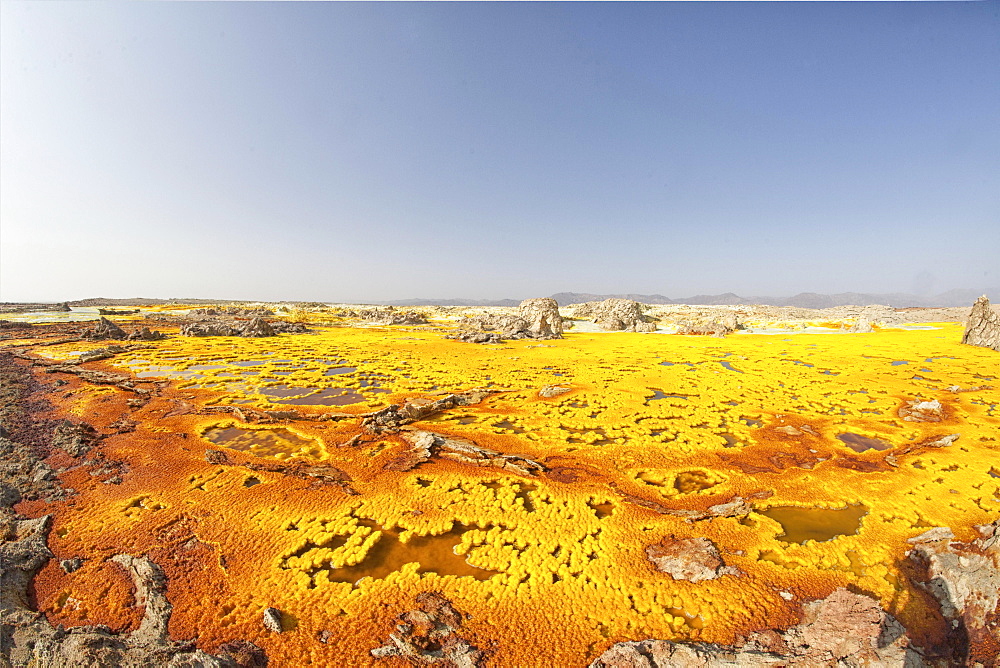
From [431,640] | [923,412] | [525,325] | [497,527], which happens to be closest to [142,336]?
[525,325]

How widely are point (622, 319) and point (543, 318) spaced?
1007 inches

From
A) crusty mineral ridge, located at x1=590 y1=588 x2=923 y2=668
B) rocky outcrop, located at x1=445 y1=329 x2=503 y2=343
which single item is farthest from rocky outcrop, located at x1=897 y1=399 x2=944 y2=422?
rocky outcrop, located at x1=445 y1=329 x2=503 y2=343

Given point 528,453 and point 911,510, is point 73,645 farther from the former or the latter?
point 911,510

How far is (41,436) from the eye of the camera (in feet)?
45.1

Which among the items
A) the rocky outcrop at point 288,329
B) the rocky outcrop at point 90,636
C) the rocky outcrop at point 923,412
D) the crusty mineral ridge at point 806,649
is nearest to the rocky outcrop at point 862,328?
the rocky outcrop at point 923,412

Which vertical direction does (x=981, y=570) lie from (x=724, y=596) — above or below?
above

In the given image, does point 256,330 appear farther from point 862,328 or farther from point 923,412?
point 862,328

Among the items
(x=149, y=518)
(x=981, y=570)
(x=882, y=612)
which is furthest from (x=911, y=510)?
(x=149, y=518)

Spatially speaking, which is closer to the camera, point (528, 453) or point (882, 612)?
point (882, 612)

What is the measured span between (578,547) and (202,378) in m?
28.9

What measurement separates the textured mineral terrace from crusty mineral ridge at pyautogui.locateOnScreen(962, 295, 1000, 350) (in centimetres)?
2969

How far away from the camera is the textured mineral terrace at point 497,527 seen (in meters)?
5.92

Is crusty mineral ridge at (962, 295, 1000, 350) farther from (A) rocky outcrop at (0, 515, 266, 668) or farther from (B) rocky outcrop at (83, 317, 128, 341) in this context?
(B) rocky outcrop at (83, 317, 128, 341)

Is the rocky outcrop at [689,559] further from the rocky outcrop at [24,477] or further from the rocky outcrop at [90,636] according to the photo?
the rocky outcrop at [24,477]
